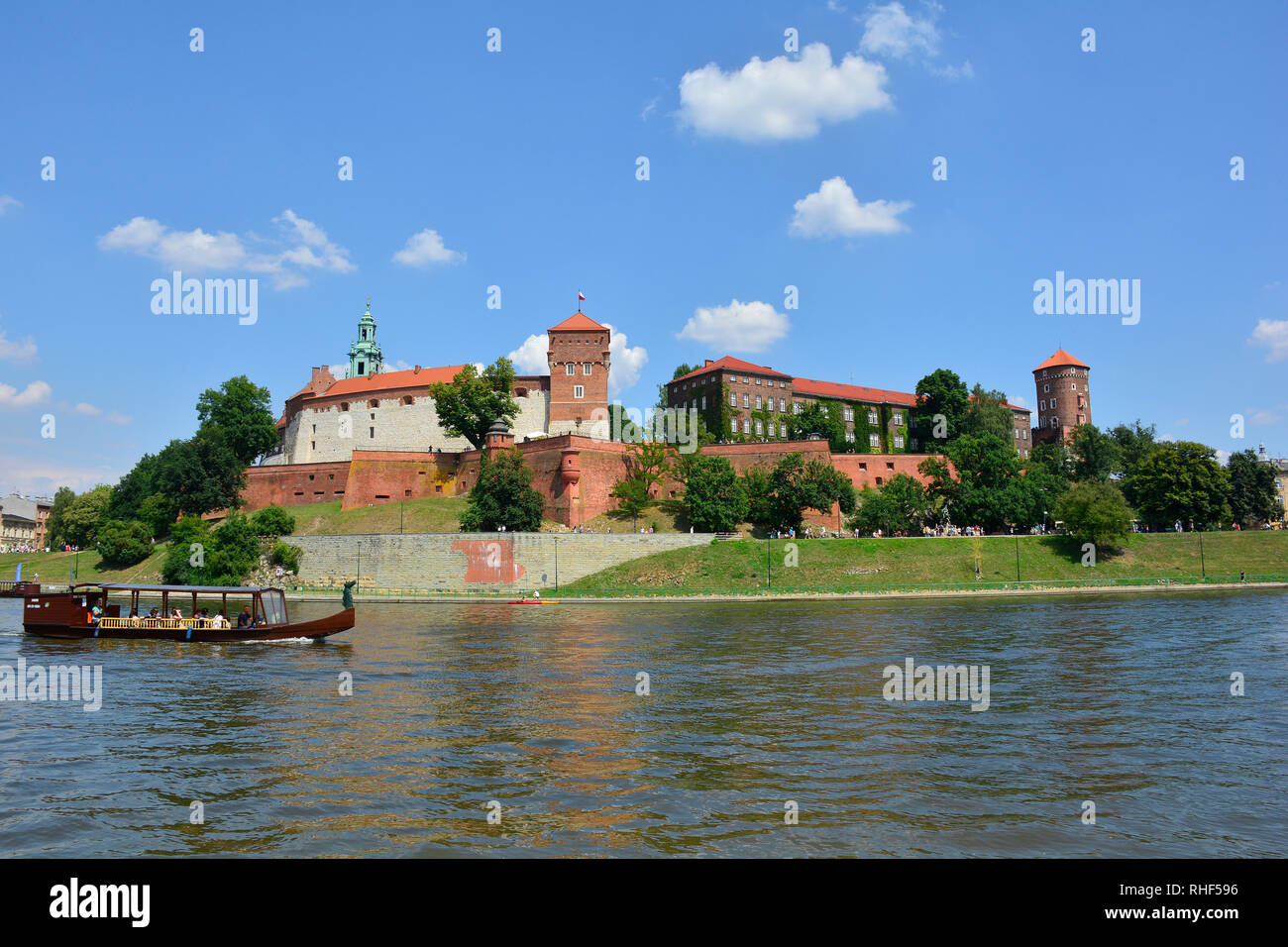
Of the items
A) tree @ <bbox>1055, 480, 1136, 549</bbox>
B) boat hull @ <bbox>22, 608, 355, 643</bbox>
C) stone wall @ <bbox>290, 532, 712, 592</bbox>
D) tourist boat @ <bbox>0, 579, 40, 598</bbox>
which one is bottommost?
tourist boat @ <bbox>0, 579, 40, 598</bbox>

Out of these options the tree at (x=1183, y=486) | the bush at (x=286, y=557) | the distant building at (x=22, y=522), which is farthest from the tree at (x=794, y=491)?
the distant building at (x=22, y=522)

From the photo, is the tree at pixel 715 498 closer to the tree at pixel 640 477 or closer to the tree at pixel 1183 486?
the tree at pixel 640 477

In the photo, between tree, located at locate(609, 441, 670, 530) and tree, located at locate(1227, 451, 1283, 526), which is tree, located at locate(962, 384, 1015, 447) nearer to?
tree, located at locate(1227, 451, 1283, 526)

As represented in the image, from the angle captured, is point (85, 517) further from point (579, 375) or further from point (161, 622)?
point (161, 622)

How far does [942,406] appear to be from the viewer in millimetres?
77000

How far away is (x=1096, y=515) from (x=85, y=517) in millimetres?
89340

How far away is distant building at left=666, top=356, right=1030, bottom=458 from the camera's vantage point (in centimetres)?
7619

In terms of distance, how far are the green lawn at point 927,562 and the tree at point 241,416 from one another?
4347cm

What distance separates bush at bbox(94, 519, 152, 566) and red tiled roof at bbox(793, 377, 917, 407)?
191 feet

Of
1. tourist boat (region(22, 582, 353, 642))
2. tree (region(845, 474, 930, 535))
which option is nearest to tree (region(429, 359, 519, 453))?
tree (region(845, 474, 930, 535))

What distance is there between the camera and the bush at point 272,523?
58.2 m

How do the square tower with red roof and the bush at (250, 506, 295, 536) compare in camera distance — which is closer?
the bush at (250, 506, 295, 536)
